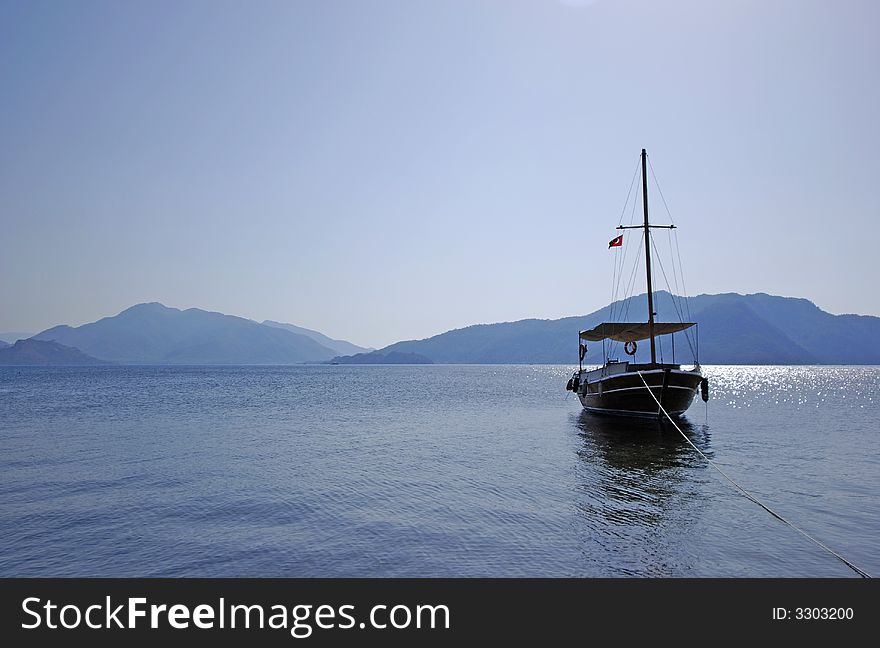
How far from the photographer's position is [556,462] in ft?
75.7

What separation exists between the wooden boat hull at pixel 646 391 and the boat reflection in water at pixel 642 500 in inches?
193

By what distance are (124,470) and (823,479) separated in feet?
91.3

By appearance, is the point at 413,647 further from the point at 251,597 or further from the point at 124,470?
the point at 124,470

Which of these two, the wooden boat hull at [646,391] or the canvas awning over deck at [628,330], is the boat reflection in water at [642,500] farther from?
the canvas awning over deck at [628,330]

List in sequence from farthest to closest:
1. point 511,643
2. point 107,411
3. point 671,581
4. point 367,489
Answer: point 107,411
point 367,489
point 671,581
point 511,643

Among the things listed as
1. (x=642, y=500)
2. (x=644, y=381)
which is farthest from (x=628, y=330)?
(x=642, y=500)

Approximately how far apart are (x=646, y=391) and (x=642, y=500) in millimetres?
21983

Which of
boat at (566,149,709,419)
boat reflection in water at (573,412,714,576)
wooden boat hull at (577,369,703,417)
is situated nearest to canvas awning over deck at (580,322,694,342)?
boat at (566,149,709,419)

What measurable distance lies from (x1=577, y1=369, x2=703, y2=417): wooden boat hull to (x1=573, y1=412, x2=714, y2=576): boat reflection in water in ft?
16.1

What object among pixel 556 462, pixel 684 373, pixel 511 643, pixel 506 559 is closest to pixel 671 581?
pixel 506 559

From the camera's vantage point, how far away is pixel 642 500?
15.9 m

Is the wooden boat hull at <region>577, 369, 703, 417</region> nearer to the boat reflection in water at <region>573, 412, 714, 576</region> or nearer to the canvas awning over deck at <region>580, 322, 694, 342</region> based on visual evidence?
the canvas awning over deck at <region>580, 322, 694, 342</region>

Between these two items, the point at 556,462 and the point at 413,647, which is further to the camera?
the point at 556,462

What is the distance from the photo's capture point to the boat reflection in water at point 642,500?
1098 cm
